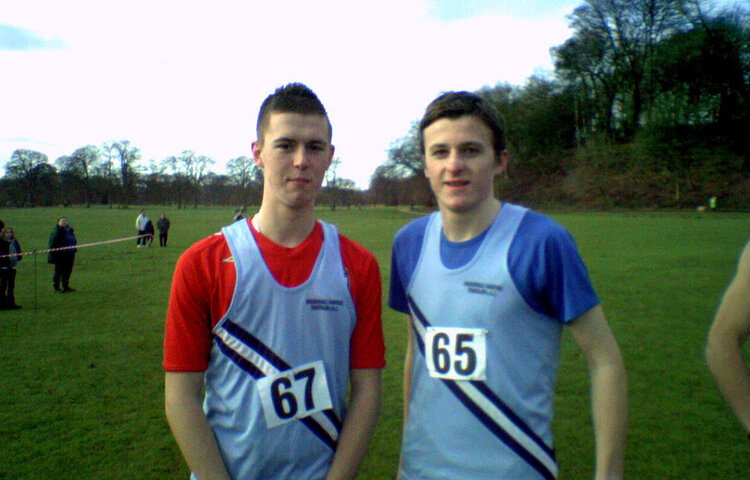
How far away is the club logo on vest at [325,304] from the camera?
1.92 m

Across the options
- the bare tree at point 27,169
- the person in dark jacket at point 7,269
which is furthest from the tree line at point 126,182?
the person in dark jacket at point 7,269

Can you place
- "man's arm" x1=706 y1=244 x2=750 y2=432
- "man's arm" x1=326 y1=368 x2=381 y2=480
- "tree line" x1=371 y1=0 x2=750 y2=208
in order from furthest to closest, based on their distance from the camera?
"tree line" x1=371 y1=0 x2=750 y2=208, "man's arm" x1=326 y1=368 x2=381 y2=480, "man's arm" x1=706 y1=244 x2=750 y2=432

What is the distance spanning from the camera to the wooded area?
1753 inches

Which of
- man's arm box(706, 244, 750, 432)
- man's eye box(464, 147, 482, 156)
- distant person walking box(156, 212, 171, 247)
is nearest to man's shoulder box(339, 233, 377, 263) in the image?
man's eye box(464, 147, 482, 156)

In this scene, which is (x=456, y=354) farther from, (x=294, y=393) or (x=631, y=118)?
(x=631, y=118)

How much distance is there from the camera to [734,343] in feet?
5.47

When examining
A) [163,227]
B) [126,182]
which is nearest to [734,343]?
[163,227]

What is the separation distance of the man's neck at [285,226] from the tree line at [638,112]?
4580 cm

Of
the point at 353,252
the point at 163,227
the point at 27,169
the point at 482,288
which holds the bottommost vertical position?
the point at 163,227

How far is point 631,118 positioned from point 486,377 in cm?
6175

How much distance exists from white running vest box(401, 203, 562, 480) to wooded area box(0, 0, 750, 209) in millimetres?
44179

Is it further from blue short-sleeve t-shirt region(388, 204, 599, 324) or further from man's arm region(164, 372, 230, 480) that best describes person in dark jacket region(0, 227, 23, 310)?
blue short-sleeve t-shirt region(388, 204, 599, 324)

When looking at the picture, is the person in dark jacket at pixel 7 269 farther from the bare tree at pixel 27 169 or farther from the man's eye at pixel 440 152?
the bare tree at pixel 27 169

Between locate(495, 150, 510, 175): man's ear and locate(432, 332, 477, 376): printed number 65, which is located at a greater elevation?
locate(495, 150, 510, 175): man's ear
